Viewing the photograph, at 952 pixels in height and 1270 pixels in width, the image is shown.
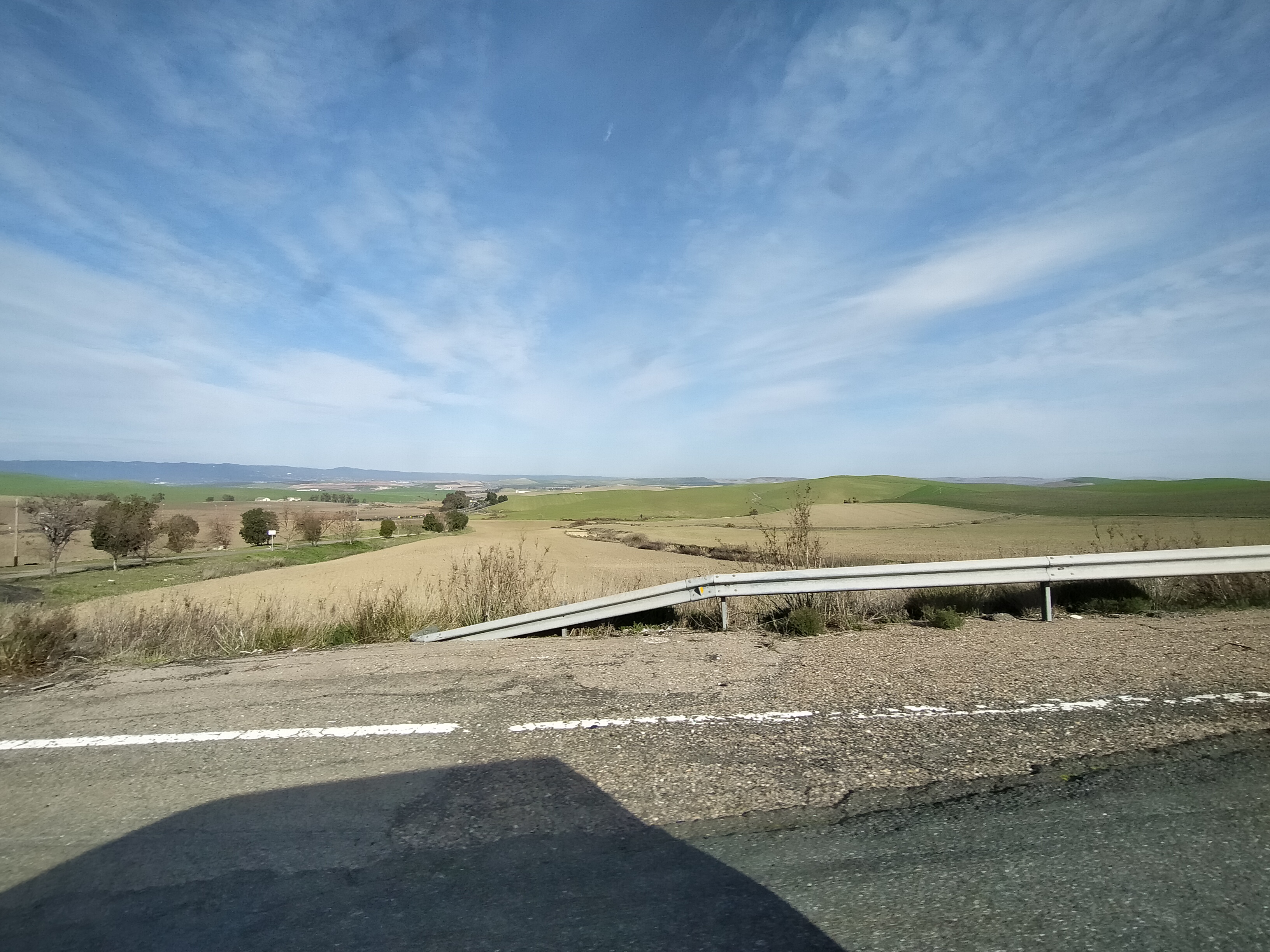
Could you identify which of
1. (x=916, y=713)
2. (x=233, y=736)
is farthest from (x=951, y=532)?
(x=233, y=736)

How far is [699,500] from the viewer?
265 feet

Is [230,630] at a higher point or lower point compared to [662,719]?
lower

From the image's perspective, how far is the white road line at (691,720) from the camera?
4543 millimetres

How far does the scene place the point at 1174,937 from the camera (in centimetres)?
229

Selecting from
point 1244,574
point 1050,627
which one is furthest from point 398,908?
point 1244,574

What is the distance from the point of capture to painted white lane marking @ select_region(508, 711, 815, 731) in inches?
180

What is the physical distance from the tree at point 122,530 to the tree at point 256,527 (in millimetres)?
11525

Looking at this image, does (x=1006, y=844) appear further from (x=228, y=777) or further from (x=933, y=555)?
(x=933, y=555)

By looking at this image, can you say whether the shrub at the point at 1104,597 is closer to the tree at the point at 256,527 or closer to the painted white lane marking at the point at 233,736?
the painted white lane marking at the point at 233,736

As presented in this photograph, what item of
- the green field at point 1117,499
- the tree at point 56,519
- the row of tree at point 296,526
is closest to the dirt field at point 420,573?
the tree at point 56,519

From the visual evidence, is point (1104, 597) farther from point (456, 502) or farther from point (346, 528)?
point (456, 502)

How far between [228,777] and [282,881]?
1387 millimetres

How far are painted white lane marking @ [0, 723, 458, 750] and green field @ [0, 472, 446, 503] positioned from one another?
47.0m

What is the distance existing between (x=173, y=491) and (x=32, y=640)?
166774 millimetres
